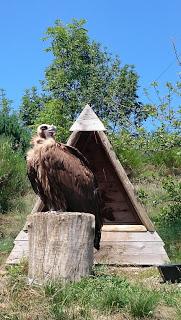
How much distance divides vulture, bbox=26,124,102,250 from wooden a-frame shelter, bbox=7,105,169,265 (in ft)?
5.19

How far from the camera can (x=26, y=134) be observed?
810 inches

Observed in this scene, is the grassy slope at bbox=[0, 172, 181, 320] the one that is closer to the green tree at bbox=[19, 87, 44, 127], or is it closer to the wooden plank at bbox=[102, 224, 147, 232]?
the wooden plank at bbox=[102, 224, 147, 232]

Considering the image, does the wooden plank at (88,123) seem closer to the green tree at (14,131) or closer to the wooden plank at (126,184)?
the wooden plank at (126,184)

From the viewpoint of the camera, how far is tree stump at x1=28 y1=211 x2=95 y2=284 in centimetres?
563

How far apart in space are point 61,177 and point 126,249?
253 centimetres

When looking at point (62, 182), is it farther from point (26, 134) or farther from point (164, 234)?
point (26, 134)

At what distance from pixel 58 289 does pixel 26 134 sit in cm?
1552

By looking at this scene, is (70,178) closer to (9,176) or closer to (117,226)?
Answer: (117,226)

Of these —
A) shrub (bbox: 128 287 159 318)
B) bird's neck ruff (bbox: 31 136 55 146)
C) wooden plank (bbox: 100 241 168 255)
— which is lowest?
wooden plank (bbox: 100 241 168 255)

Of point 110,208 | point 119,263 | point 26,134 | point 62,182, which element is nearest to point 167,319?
point 62,182

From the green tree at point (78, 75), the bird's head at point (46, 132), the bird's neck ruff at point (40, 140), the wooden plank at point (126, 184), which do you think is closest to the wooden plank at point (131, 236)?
the wooden plank at point (126, 184)

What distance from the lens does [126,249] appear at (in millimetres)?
9219

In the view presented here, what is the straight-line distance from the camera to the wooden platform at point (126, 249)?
8992 millimetres

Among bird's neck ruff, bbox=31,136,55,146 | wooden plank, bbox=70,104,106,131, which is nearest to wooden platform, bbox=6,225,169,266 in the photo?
wooden plank, bbox=70,104,106,131
